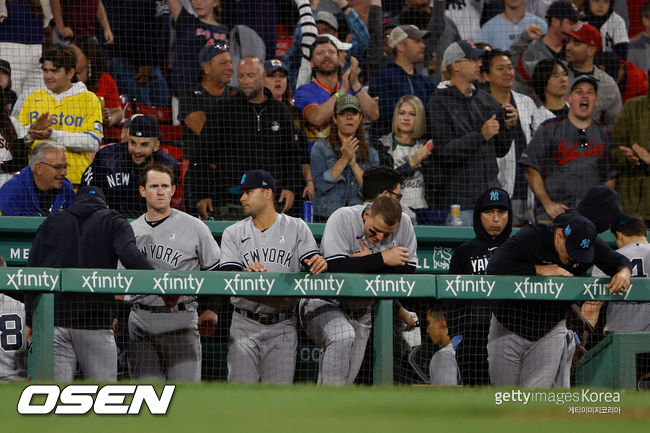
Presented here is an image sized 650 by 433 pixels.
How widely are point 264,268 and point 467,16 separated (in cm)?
525

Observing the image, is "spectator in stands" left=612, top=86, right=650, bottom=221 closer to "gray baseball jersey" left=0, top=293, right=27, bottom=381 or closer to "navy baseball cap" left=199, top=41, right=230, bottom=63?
"navy baseball cap" left=199, top=41, right=230, bottom=63

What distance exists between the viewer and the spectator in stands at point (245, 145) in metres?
8.34

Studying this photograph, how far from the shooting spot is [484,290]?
5922 millimetres

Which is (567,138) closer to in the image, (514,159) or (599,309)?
(514,159)

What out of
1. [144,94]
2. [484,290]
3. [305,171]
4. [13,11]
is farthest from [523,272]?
[13,11]

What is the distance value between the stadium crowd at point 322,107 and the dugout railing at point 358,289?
82 cm

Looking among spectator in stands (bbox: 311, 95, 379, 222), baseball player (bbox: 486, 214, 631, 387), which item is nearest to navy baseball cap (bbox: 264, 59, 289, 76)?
spectator in stands (bbox: 311, 95, 379, 222)

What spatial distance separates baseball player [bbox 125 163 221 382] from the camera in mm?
5961

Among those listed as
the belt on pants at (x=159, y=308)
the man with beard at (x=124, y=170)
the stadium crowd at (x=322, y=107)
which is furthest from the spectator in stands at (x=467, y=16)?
the belt on pants at (x=159, y=308)

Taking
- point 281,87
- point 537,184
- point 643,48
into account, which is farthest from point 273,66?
point 643,48

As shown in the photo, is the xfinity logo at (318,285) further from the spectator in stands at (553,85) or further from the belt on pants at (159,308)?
the spectator in stands at (553,85)

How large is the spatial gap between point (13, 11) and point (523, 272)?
5604 mm

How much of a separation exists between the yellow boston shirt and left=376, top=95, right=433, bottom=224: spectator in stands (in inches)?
98.3

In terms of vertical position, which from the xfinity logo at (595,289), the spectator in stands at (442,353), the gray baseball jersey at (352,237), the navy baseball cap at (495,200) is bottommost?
the spectator in stands at (442,353)
